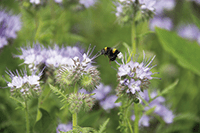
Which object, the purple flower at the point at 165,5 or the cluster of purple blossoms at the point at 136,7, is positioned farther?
the purple flower at the point at 165,5

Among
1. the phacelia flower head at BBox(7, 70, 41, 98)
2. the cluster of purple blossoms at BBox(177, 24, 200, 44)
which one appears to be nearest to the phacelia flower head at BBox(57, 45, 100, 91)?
the phacelia flower head at BBox(7, 70, 41, 98)

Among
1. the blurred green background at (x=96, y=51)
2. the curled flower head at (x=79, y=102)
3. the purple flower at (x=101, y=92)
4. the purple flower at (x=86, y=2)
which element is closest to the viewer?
the curled flower head at (x=79, y=102)

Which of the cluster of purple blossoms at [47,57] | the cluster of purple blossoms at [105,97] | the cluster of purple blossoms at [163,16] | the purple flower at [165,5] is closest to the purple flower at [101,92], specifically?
the cluster of purple blossoms at [105,97]

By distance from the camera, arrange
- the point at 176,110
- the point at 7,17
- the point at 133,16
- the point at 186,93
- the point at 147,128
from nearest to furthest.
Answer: the point at 133,16 → the point at 147,128 → the point at 7,17 → the point at 176,110 → the point at 186,93

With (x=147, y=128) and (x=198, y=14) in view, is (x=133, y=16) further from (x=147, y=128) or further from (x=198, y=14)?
(x=198, y=14)

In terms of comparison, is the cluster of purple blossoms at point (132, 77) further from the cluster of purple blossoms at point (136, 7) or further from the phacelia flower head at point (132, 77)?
the cluster of purple blossoms at point (136, 7)

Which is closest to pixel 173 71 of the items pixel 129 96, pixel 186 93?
pixel 186 93

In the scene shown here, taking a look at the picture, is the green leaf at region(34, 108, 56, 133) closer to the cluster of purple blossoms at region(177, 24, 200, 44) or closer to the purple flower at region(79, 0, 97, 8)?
the purple flower at region(79, 0, 97, 8)
